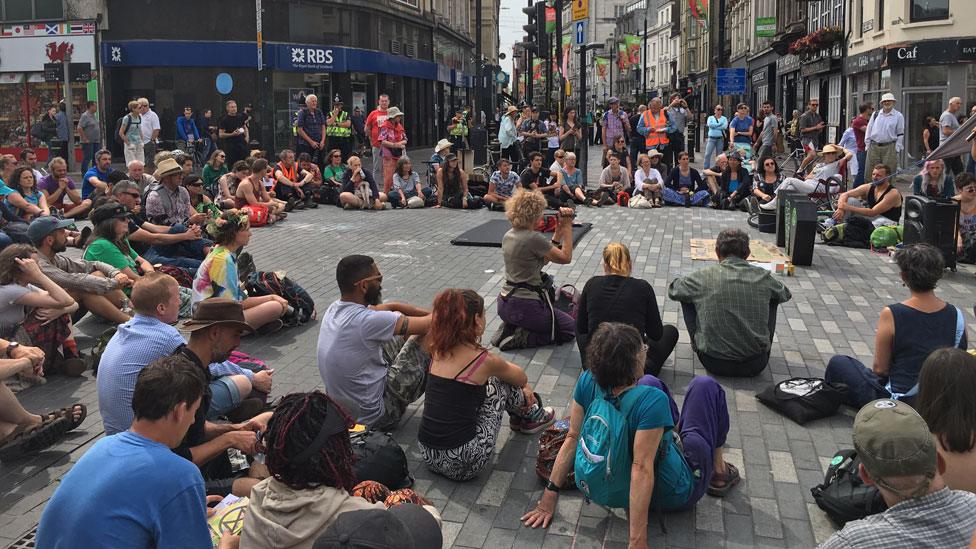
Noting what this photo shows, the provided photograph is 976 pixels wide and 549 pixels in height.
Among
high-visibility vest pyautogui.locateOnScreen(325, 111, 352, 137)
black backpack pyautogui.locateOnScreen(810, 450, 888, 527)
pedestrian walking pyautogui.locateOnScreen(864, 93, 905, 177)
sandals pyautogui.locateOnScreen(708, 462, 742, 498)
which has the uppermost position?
high-visibility vest pyautogui.locateOnScreen(325, 111, 352, 137)

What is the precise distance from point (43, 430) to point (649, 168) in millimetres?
14176

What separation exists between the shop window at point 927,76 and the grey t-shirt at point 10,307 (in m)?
25.3

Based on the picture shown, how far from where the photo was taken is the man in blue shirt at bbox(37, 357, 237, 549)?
114 inches

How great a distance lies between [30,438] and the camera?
18.4 ft

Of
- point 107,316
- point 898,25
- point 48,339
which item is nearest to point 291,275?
point 107,316

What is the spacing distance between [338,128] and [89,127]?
6155mm

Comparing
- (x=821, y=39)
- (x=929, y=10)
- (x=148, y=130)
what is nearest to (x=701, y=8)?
(x=821, y=39)

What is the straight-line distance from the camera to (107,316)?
823cm

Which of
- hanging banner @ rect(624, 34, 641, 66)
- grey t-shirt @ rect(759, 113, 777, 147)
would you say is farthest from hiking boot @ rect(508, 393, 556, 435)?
hanging banner @ rect(624, 34, 641, 66)

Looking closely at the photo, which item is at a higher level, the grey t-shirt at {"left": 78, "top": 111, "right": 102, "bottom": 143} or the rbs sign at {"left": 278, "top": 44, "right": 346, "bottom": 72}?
the rbs sign at {"left": 278, "top": 44, "right": 346, "bottom": 72}

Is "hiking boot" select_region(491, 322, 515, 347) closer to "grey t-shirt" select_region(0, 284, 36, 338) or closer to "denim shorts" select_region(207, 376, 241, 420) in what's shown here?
"denim shorts" select_region(207, 376, 241, 420)

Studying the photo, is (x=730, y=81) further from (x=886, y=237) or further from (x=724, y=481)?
(x=724, y=481)

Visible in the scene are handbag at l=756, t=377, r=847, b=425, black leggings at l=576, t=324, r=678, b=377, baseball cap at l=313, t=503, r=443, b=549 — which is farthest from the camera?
black leggings at l=576, t=324, r=678, b=377

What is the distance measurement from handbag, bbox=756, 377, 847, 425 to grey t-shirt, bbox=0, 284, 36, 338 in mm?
5721
